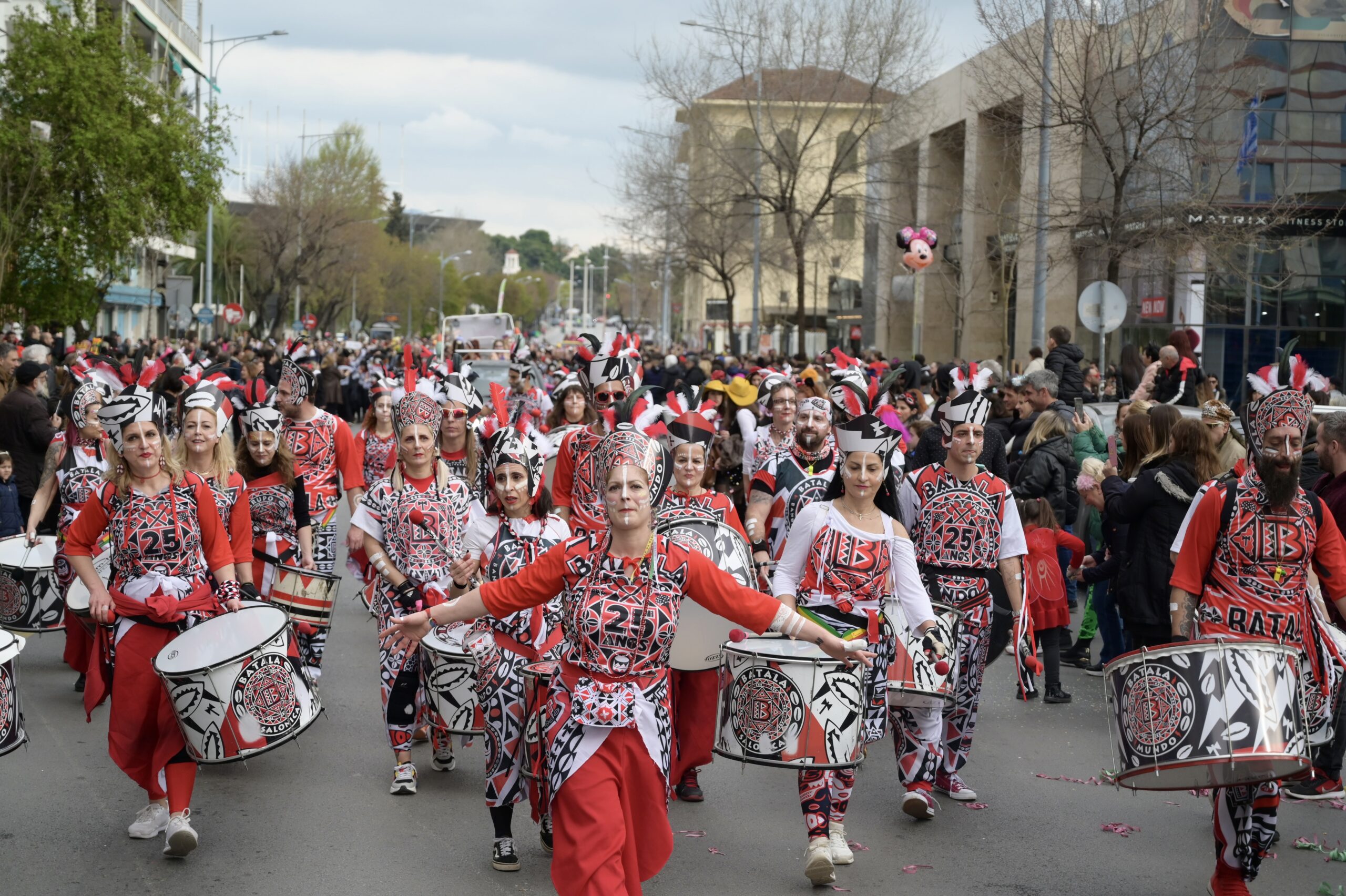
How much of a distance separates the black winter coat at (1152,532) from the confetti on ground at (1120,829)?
59.5 inches

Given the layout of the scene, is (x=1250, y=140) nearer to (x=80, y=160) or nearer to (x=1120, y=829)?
(x=1120, y=829)

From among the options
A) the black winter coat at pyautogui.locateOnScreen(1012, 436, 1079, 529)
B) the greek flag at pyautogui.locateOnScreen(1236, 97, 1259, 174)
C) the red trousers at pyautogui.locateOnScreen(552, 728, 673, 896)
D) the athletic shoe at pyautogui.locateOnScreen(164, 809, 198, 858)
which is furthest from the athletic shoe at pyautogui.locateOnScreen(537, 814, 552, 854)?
the greek flag at pyautogui.locateOnScreen(1236, 97, 1259, 174)

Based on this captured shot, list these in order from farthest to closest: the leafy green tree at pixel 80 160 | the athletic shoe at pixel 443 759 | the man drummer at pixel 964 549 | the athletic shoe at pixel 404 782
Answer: the leafy green tree at pixel 80 160 < the athletic shoe at pixel 443 759 < the athletic shoe at pixel 404 782 < the man drummer at pixel 964 549

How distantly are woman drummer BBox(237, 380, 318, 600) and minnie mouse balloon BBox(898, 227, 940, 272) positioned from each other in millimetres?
12563

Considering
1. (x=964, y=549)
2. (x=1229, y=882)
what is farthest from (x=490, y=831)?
(x=1229, y=882)

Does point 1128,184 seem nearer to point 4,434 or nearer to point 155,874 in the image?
point 4,434

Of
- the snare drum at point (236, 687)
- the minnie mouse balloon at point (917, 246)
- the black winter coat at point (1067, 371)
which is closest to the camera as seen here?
the snare drum at point (236, 687)

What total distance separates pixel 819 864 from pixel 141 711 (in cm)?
303

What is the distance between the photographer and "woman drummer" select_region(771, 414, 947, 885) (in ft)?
21.7

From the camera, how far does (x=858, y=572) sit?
6629mm

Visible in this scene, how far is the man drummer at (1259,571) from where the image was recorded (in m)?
5.96

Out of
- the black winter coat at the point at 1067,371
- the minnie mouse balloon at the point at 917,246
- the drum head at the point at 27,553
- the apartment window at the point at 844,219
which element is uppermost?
the apartment window at the point at 844,219

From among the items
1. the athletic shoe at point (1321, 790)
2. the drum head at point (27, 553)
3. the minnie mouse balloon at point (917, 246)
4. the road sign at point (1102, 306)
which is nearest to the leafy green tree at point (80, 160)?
the minnie mouse balloon at point (917, 246)

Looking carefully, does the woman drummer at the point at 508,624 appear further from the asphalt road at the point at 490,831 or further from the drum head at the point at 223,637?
the drum head at the point at 223,637
